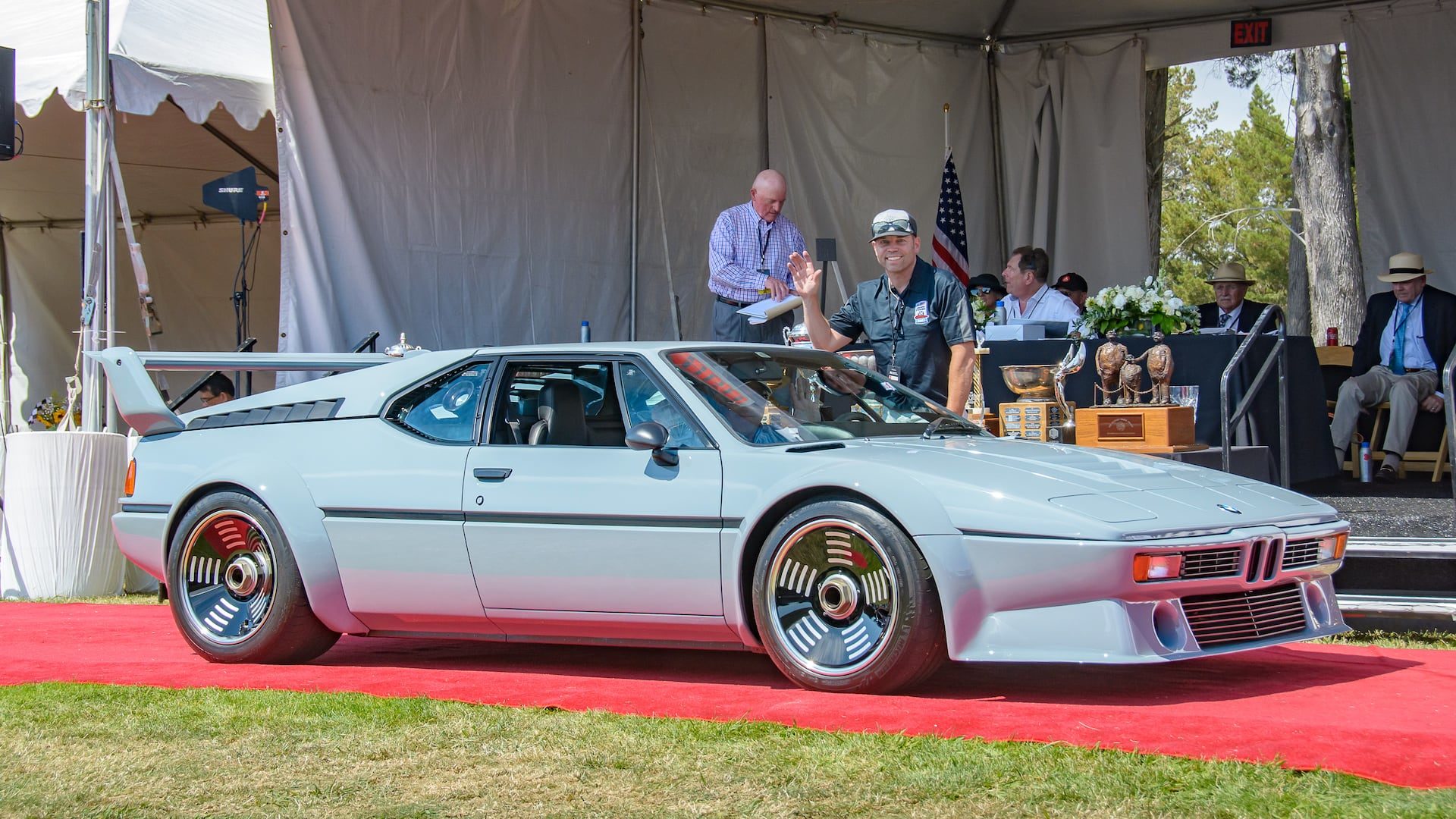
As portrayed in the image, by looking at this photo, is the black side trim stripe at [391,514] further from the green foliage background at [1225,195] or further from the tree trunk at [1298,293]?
the green foliage background at [1225,195]

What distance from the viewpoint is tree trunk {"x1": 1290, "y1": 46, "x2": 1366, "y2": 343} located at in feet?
73.5

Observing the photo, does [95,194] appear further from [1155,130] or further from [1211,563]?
[1155,130]

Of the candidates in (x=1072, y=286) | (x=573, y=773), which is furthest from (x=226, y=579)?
(x=1072, y=286)

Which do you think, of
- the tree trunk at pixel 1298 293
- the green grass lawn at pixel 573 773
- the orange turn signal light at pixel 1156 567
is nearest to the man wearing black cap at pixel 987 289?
the orange turn signal light at pixel 1156 567

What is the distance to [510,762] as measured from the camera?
12.1ft

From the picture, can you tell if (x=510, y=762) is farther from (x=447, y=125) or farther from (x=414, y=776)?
(x=447, y=125)

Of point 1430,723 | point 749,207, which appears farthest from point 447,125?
point 1430,723

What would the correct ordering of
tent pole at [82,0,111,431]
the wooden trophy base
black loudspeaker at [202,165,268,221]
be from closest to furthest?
1. the wooden trophy base
2. tent pole at [82,0,111,431]
3. black loudspeaker at [202,165,268,221]

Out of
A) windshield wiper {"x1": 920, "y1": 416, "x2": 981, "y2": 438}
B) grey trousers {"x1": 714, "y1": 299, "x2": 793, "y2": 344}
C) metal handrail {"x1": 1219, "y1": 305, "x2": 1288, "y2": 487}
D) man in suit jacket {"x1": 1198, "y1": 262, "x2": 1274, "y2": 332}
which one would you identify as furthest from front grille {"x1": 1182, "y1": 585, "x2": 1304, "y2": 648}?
man in suit jacket {"x1": 1198, "y1": 262, "x2": 1274, "y2": 332}

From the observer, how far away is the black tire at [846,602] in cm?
446

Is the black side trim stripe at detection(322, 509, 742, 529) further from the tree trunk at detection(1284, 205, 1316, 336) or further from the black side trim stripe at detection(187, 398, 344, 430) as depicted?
the tree trunk at detection(1284, 205, 1316, 336)

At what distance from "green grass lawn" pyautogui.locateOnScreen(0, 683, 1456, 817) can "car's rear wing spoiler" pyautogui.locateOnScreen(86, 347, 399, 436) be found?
6.75 ft

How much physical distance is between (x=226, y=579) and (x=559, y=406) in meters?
1.59

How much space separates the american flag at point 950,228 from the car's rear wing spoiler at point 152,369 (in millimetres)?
8322
